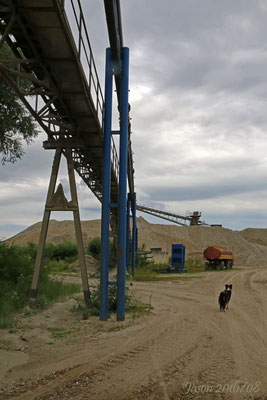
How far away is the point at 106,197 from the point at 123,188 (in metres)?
0.51

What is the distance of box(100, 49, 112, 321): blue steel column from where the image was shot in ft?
32.2

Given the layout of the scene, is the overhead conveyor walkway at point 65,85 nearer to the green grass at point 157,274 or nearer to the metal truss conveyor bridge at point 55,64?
the metal truss conveyor bridge at point 55,64

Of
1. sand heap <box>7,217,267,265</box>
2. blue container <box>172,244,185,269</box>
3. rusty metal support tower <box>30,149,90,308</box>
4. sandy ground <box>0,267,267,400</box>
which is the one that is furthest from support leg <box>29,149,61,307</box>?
sand heap <box>7,217,267,265</box>

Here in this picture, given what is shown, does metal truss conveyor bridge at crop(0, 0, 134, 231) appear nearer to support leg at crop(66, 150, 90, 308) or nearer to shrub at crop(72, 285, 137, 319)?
support leg at crop(66, 150, 90, 308)

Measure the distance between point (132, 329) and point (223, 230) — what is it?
55.9 m

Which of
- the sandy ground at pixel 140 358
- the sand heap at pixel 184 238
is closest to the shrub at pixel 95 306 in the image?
the sandy ground at pixel 140 358

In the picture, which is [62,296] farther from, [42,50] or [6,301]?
[42,50]

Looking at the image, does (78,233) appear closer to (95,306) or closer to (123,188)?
(123,188)

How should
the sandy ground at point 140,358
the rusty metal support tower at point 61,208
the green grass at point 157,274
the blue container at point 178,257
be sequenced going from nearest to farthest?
the sandy ground at point 140,358, the rusty metal support tower at point 61,208, the green grass at point 157,274, the blue container at point 178,257

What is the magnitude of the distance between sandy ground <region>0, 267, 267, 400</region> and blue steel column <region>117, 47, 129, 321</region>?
0.67 meters

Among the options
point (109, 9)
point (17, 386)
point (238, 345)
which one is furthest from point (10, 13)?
point (238, 345)

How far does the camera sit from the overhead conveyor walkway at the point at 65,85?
652 cm

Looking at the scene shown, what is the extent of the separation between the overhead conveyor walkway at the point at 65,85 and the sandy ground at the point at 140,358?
166cm

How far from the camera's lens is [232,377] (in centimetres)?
520
